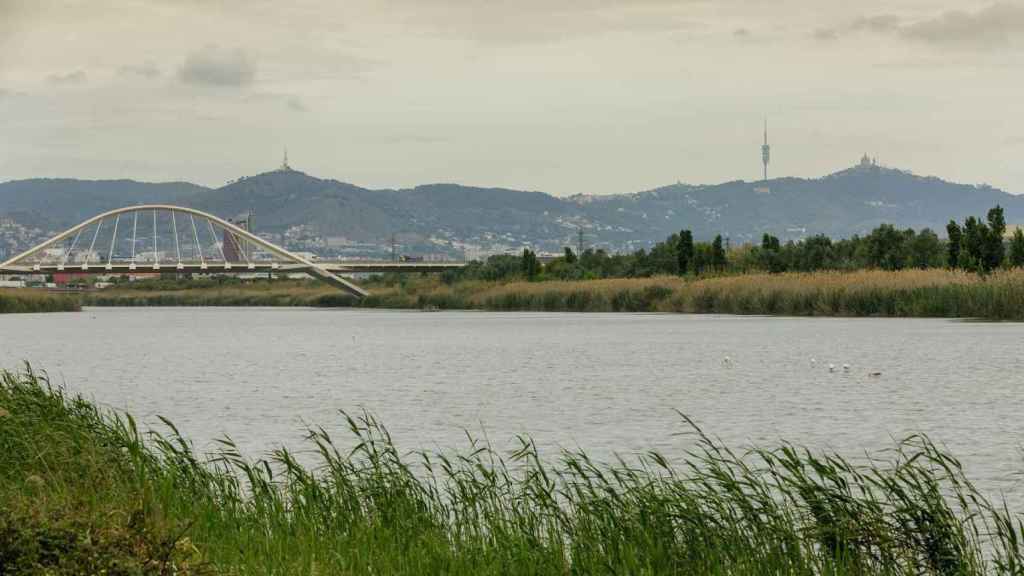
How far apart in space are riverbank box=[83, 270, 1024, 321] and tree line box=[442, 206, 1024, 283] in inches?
84.0

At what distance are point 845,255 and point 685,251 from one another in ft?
34.9

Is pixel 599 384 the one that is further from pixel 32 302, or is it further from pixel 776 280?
pixel 32 302

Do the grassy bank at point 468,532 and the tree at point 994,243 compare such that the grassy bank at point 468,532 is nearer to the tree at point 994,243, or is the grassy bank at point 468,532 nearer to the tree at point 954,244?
the tree at point 994,243

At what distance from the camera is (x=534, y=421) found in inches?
939

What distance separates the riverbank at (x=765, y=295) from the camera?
5603 cm

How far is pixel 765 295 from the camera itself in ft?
227

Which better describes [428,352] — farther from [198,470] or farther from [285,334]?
[198,470]

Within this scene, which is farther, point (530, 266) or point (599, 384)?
point (530, 266)

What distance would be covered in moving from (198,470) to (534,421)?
1161 cm

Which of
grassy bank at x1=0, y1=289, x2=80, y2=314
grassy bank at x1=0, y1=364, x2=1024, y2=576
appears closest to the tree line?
grassy bank at x1=0, y1=289, x2=80, y2=314

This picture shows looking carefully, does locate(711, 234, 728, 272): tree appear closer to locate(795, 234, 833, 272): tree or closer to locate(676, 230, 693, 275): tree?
locate(676, 230, 693, 275): tree

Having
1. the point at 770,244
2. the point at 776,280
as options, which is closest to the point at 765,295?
the point at 776,280

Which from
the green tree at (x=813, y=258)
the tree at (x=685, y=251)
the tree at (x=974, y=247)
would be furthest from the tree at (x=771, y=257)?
the tree at (x=974, y=247)

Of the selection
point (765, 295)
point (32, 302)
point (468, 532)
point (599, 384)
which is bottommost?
point (32, 302)
